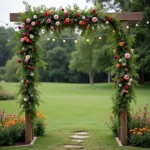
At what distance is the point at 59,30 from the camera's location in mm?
8680

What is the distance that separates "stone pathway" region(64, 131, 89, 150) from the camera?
8.03 metres

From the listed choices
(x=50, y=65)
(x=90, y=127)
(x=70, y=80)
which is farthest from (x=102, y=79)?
(x=90, y=127)

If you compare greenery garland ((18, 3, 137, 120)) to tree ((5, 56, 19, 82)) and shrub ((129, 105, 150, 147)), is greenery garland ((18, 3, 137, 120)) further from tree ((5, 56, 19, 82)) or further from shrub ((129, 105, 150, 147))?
tree ((5, 56, 19, 82))

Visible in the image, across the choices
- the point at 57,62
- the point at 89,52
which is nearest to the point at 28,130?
the point at 89,52

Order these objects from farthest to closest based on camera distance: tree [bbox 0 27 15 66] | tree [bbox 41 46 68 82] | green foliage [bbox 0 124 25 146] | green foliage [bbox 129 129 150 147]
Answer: tree [bbox 0 27 15 66] < tree [bbox 41 46 68 82] < green foliage [bbox 0 124 25 146] < green foliage [bbox 129 129 150 147]

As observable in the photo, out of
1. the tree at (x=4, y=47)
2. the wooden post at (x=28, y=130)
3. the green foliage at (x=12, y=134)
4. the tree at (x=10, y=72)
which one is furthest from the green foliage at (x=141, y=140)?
the tree at (x=4, y=47)

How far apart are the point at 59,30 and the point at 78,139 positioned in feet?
9.79

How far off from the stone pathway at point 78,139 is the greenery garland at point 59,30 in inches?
49.8

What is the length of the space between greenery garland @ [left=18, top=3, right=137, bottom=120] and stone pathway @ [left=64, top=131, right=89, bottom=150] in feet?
4.15

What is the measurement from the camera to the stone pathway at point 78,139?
8.03 meters

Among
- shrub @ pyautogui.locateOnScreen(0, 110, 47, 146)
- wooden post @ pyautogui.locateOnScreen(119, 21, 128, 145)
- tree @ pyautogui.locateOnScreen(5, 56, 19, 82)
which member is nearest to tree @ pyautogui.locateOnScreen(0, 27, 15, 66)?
tree @ pyautogui.locateOnScreen(5, 56, 19, 82)

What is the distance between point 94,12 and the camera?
8.55m

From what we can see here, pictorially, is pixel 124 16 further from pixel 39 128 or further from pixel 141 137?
pixel 39 128

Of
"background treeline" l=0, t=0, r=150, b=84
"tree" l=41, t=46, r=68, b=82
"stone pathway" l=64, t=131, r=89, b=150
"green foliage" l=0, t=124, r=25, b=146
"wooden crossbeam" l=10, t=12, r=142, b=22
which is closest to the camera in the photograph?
"stone pathway" l=64, t=131, r=89, b=150
